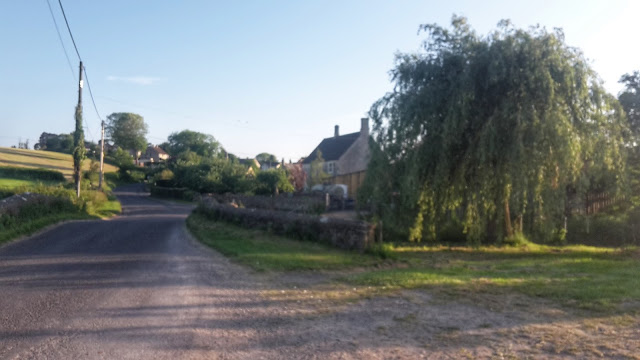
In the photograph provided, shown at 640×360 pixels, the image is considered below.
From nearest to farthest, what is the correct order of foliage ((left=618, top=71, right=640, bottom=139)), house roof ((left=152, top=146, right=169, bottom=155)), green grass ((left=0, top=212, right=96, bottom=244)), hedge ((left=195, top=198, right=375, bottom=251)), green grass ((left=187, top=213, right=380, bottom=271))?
green grass ((left=187, top=213, right=380, bottom=271)), hedge ((left=195, top=198, right=375, bottom=251)), green grass ((left=0, top=212, right=96, bottom=244)), foliage ((left=618, top=71, right=640, bottom=139)), house roof ((left=152, top=146, right=169, bottom=155))

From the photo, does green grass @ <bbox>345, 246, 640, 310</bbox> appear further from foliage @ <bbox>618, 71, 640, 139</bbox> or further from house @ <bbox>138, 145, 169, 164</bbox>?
house @ <bbox>138, 145, 169, 164</bbox>

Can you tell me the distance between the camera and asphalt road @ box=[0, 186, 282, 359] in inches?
225

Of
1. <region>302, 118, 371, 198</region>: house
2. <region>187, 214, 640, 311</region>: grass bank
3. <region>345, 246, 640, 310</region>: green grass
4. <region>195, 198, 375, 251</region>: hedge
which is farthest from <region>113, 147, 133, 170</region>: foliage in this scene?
<region>345, 246, 640, 310</region>: green grass

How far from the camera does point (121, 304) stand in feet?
24.8

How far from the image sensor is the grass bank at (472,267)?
8938 mm

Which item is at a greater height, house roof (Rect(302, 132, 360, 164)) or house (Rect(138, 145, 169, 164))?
house (Rect(138, 145, 169, 164))

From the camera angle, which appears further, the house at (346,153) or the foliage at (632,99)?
the house at (346,153)

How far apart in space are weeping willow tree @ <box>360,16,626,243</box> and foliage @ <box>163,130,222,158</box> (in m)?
87.6

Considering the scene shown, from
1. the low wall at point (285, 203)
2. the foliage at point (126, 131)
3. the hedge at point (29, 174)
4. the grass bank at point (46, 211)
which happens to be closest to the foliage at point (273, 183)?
the low wall at point (285, 203)

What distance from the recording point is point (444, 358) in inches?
216

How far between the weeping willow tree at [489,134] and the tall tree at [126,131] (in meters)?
107

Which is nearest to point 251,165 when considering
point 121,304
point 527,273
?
point 527,273

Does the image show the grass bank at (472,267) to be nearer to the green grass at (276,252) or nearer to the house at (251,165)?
the green grass at (276,252)

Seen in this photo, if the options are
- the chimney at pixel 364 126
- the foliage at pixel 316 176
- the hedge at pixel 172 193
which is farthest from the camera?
the hedge at pixel 172 193
